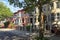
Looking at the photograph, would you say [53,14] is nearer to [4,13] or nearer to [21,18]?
[21,18]

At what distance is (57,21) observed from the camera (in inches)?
1560

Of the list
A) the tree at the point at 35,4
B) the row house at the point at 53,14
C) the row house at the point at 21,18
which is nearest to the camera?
the tree at the point at 35,4

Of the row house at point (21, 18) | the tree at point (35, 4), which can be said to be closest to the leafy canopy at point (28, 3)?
the tree at point (35, 4)

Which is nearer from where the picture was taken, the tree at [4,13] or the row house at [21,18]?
the row house at [21,18]

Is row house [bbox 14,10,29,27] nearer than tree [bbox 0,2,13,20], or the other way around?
row house [bbox 14,10,29,27]

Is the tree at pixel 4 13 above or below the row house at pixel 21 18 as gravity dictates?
above

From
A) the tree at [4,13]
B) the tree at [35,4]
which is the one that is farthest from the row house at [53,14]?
the tree at [4,13]

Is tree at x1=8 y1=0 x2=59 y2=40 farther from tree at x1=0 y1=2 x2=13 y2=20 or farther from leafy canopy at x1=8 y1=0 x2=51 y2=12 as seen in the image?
tree at x1=0 y1=2 x2=13 y2=20

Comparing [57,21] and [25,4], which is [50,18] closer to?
[57,21]

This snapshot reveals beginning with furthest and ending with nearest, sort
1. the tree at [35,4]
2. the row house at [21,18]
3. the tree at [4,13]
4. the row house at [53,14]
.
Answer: the tree at [4,13] → the row house at [21,18] → the row house at [53,14] → the tree at [35,4]

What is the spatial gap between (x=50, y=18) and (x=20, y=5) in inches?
796

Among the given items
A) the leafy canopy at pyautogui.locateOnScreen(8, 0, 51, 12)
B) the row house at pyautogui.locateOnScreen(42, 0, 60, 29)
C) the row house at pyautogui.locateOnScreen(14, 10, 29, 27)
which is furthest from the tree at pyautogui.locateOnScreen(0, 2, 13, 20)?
the leafy canopy at pyautogui.locateOnScreen(8, 0, 51, 12)

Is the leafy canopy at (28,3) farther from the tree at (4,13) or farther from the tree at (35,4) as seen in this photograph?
the tree at (4,13)

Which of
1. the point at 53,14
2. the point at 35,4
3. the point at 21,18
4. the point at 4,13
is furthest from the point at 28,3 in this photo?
the point at 4,13
